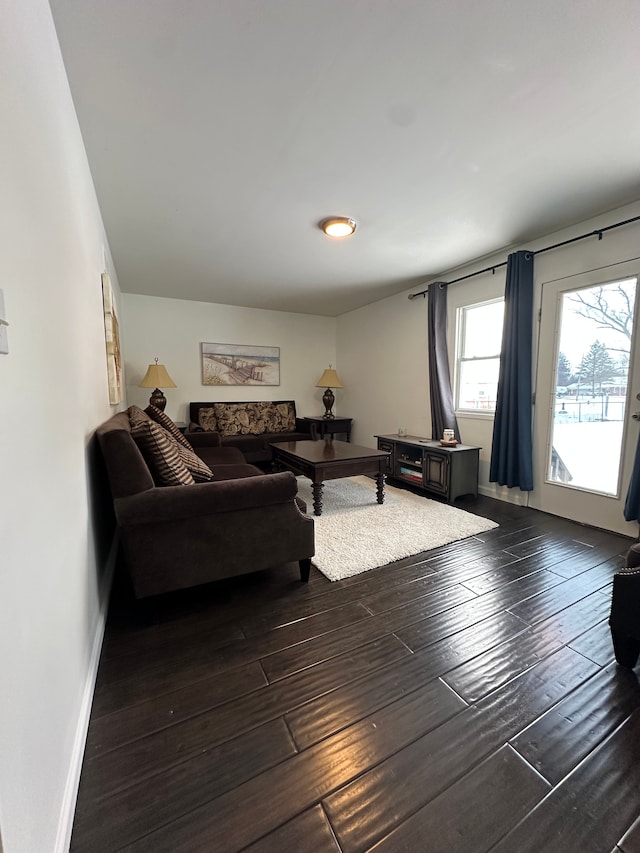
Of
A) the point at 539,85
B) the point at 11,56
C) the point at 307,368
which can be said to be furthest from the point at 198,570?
the point at 307,368

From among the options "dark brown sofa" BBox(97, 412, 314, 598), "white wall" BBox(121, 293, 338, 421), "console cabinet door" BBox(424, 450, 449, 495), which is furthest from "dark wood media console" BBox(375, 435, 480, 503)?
"white wall" BBox(121, 293, 338, 421)

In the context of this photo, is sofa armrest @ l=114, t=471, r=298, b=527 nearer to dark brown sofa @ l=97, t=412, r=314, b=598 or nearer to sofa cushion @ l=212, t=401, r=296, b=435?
dark brown sofa @ l=97, t=412, r=314, b=598

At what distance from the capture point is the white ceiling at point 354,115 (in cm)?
125

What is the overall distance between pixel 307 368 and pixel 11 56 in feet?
16.5

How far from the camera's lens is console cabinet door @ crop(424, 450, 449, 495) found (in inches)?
133

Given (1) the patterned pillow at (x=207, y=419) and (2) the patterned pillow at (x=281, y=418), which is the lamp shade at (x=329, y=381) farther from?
(1) the patterned pillow at (x=207, y=419)

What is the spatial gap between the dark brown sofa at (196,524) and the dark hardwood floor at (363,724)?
0.22 m

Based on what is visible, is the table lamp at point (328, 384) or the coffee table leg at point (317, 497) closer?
the coffee table leg at point (317, 497)

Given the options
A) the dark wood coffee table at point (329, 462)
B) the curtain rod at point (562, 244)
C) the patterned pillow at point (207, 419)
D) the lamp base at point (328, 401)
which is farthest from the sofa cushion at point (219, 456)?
the curtain rod at point (562, 244)

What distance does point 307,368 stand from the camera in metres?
5.84

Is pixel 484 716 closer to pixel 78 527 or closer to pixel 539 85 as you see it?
pixel 78 527

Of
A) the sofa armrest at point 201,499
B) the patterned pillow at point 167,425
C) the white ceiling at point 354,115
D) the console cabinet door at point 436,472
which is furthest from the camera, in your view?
the console cabinet door at point 436,472

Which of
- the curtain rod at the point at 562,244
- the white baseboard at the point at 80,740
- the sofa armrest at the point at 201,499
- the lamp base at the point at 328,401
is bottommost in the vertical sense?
the white baseboard at the point at 80,740

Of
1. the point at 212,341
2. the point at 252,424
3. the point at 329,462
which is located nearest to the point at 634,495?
the point at 329,462
